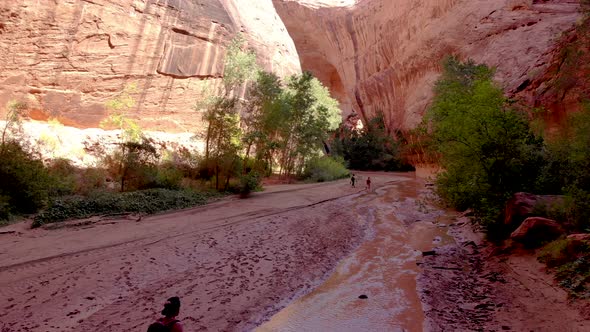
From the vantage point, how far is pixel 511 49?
19.9 metres

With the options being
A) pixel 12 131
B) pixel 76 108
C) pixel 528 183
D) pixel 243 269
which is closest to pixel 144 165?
pixel 12 131

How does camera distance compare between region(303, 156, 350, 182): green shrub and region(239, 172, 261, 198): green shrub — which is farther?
region(303, 156, 350, 182): green shrub

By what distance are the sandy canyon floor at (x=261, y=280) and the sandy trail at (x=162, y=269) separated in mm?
25

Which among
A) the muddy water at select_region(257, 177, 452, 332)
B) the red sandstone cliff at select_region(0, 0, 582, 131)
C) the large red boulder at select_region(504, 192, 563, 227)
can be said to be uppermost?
the red sandstone cliff at select_region(0, 0, 582, 131)

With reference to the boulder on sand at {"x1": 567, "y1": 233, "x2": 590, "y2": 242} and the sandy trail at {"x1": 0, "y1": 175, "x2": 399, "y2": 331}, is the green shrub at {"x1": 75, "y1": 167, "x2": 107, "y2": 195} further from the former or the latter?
the boulder on sand at {"x1": 567, "y1": 233, "x2": 590, "y2": 242}

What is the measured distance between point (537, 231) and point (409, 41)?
3064 cm

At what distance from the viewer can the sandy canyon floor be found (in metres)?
5.45

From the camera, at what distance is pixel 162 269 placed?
24.2 feet

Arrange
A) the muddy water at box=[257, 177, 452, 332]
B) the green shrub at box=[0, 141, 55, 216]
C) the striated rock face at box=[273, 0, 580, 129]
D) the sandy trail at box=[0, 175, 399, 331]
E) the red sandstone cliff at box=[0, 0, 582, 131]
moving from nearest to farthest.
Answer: the sandy trail at box=[0, 175, 399, 331], the muddy water at box=[257, 177, 452, 332], the green shrub at box=[0, 141, 55, 216], the red sandstone cliff at box=[0, 0, 582, 131], the striated rock face at box=[273, 0, 580, 129]

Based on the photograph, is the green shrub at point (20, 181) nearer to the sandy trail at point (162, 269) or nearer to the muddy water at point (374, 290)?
the sandy trail at point (162, 269)

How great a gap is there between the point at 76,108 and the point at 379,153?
3477cm

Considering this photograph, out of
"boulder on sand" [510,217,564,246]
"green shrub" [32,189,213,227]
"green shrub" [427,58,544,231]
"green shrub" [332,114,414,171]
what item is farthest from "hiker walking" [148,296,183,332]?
"green shrub" [332,114,414,171]

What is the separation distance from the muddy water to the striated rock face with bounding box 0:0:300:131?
14.7 meters

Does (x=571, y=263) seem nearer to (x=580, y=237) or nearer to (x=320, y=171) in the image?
(x=580, y=237)
